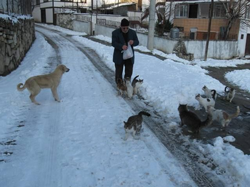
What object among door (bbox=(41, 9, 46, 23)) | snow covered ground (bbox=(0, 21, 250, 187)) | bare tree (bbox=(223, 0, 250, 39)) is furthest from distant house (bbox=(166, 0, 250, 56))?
door (bbox=(41, 9, 46, 23))

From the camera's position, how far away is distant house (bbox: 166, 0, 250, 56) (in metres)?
26.6

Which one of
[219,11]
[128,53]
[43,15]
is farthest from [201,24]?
[43,15]

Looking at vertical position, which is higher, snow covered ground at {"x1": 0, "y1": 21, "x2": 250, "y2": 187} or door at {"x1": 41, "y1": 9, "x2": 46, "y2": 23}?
door at {"x1": 41, "y1": 9, "x2": 46, "y2": 23}

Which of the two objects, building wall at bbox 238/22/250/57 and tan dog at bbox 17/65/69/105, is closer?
tan dog at bbox 17/65/69/105

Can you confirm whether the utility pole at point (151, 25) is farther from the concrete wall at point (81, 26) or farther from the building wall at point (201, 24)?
the concrete wall at point (81, 26)

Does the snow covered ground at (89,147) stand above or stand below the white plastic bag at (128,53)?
below

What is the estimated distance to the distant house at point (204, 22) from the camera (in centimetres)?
2662

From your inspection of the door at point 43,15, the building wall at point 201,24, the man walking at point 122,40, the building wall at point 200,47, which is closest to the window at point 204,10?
the building wall at point 201,24

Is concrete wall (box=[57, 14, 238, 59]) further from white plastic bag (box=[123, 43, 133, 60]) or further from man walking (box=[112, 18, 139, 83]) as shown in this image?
white plastic bag (box=[123, 43, 133, 60])

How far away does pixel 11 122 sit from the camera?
5168 mm

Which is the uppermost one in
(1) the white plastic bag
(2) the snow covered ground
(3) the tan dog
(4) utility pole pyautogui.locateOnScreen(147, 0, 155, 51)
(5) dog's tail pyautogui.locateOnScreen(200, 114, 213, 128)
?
(4) utility pole pyautogui.locateOnScreen(147, 0, 155, 51)

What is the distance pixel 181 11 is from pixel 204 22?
4.12 meters

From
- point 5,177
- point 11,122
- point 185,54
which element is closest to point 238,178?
point 5,177

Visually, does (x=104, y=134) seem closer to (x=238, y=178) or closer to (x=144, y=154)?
(x=144, y=154)
